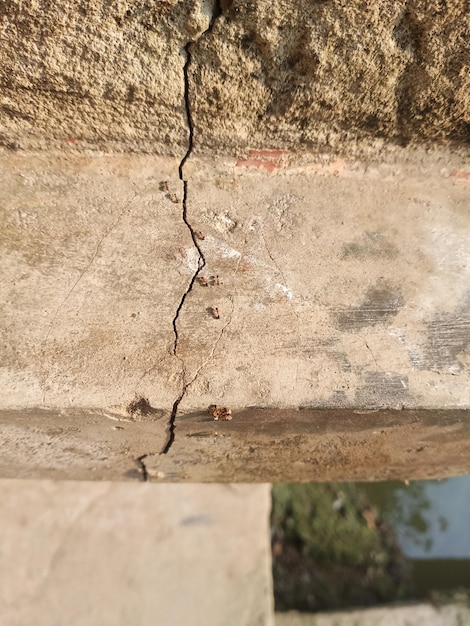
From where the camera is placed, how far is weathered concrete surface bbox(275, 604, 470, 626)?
104 inches

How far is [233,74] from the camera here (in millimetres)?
1458

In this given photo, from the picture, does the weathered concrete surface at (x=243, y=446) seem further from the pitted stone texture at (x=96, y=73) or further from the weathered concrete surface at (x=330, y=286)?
the pitted stone texture at (x=96, y=73)

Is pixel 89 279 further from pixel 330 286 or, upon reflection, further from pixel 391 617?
pixel 391 617

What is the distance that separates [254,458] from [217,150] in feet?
3.73

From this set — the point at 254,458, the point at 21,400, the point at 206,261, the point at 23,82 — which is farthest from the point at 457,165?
the point at 21,400

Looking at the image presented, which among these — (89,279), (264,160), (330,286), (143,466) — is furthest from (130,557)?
(264,160)

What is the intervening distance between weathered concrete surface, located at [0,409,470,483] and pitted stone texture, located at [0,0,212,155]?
91 cm

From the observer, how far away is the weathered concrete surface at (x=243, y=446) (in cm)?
140

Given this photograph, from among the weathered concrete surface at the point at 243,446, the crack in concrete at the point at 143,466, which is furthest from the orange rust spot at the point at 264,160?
the crack in concrete at the point at 143,466

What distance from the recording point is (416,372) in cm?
141

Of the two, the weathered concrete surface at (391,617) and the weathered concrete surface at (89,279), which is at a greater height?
the weathered concrete surface at (89,279)

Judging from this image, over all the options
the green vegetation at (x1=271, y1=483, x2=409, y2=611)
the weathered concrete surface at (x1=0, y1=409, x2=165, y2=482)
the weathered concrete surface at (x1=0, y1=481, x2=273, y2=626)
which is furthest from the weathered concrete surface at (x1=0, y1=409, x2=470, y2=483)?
the green vegetation at (x1=271, y1=483, x2=409, y2=611)

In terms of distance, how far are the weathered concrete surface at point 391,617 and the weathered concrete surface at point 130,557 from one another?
262mm

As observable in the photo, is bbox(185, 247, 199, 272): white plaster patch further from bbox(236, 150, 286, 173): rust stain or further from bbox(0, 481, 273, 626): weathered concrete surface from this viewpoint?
bbox(0, 481, 273, 626): weathered concrete surface
